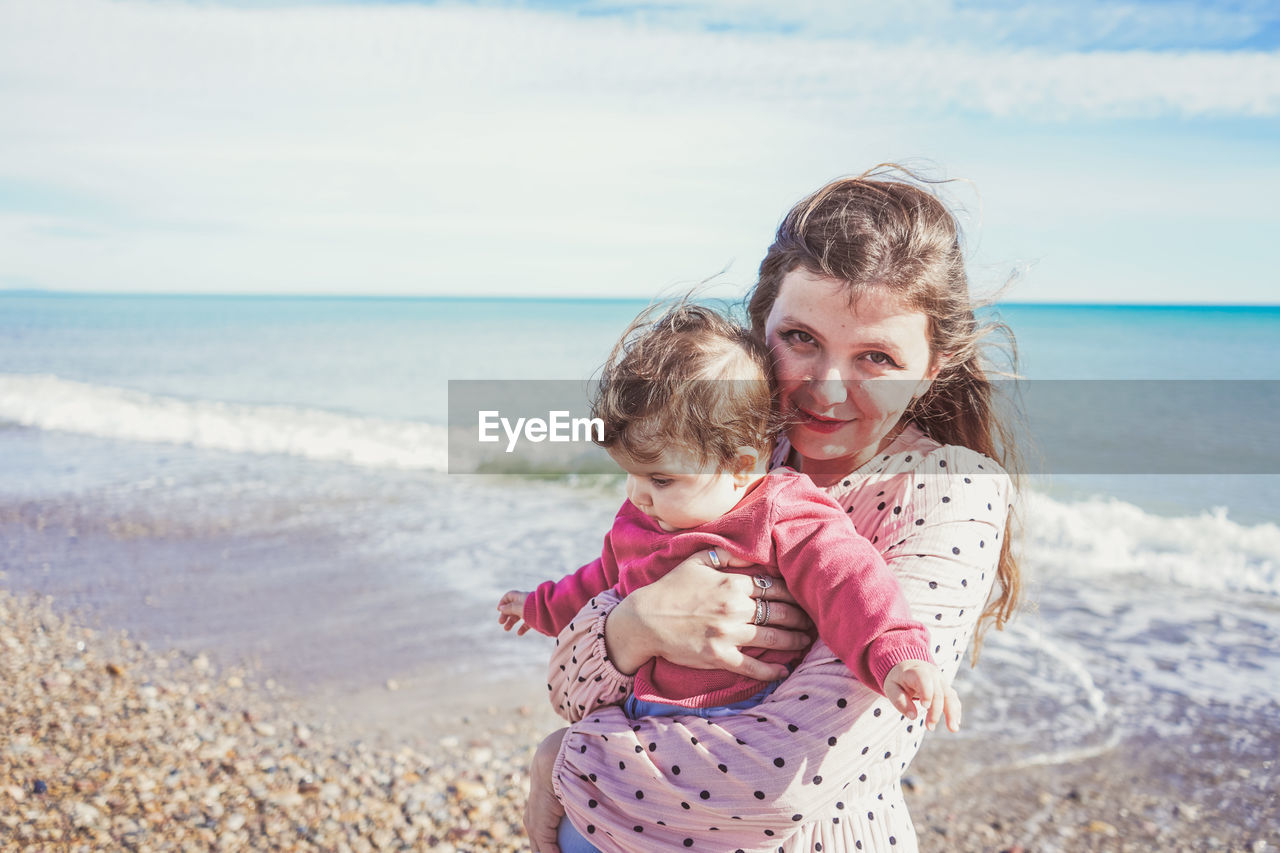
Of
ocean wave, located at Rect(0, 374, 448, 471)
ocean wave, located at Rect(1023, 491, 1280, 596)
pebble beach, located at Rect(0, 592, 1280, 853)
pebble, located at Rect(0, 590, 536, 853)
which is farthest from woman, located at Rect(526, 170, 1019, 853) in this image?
ocean wave, located at Rect(0, 374, 448, 471)

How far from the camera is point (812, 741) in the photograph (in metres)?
1.74

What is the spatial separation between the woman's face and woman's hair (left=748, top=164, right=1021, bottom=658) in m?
0.04

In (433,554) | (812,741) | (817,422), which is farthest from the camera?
(433,554)

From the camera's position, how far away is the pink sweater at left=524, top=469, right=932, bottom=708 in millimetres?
1716

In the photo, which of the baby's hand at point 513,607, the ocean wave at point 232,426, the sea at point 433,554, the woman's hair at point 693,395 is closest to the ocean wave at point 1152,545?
the sea at point 433,554

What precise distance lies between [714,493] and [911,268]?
683mm

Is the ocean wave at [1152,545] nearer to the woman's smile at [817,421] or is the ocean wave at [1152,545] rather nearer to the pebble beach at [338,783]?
the pebble beach at [338,783]

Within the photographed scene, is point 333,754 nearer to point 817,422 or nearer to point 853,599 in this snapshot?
point 817,422

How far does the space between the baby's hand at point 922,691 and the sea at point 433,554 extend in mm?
1104

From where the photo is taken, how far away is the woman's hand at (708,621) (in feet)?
6.11

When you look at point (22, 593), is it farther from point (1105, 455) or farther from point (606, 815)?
point (1105, 455)

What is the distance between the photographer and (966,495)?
193 cm

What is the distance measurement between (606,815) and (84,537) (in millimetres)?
8839

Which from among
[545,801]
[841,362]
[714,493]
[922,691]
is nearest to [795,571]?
[714,493]
